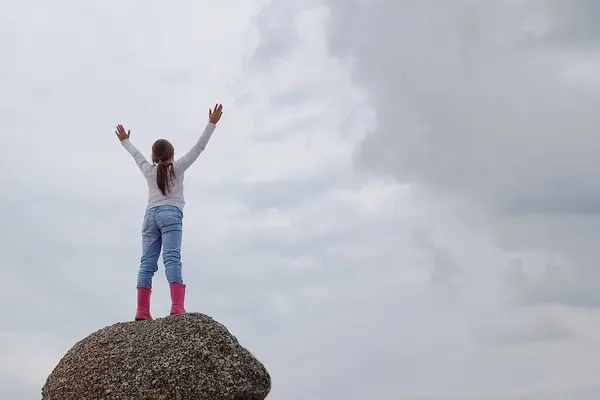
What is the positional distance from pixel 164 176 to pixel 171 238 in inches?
44.4

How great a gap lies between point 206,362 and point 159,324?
1.18 metres

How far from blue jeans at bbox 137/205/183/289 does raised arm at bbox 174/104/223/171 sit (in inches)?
31.9

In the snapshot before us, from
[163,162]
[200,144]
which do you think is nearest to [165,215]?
[163,162]

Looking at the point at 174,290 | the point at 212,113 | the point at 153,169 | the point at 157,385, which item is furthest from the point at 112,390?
the point at 212,113

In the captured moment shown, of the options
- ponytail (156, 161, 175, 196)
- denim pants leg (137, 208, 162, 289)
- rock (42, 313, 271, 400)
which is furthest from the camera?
denim pants leg (137, 208, 162, 289)

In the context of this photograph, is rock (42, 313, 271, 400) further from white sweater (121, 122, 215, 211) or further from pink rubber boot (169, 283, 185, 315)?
white sweater (121, 122, 215, 211)

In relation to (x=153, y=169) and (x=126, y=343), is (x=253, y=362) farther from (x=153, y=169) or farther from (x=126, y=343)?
(x=153, y=169)

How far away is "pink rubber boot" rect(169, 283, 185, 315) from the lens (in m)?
15.0

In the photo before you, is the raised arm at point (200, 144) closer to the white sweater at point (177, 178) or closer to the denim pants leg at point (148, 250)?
the white sweater at point (177, 178)

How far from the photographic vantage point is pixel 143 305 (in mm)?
15445

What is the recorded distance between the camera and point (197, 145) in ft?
50.1

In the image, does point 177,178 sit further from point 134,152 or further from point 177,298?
point 177,298

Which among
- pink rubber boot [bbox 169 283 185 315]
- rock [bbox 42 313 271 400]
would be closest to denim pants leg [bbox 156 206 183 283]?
pink rubber boot [bbox 169 283 185 315]

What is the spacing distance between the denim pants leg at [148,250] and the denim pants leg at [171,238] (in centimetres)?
19
